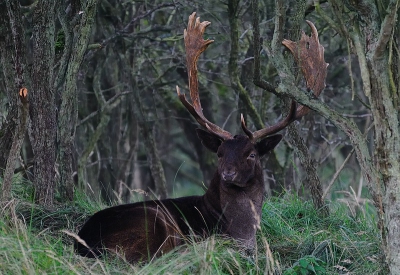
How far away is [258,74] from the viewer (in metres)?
8.54

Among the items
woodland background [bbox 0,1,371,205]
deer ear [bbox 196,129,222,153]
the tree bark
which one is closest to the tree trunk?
the tree bark

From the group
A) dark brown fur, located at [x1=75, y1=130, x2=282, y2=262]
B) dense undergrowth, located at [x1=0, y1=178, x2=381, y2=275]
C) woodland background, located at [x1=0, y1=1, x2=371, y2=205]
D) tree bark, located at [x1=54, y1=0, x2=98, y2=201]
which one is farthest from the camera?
woodland background, located at [x1=0, y1=1, x2=371, y2=205]

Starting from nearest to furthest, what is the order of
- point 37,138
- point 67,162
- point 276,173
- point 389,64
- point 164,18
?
point 389,64 < point 37,138 < point 67,162 < point 276,173 < point 164,18

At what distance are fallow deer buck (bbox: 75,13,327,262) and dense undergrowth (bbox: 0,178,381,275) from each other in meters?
0.26

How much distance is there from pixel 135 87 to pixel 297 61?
4.49 metres

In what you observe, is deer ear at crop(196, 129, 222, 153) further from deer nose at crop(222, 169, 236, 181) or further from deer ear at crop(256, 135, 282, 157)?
deer nose at crop(222, 169, 236, 181)

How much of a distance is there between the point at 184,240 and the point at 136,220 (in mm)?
513

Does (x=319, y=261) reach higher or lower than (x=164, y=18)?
lower

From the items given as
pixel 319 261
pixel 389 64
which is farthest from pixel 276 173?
pixel 389 64

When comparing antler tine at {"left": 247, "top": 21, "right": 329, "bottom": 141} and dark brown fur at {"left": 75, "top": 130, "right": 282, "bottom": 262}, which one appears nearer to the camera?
dark brown fur at {"left": 75, "top": 130, "right": 282, "bottom": 262}

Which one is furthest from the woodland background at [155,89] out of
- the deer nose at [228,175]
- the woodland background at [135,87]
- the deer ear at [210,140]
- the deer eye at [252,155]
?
the deer nose at [228,175]

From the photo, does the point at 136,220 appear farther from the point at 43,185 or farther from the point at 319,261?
the point at 319,261

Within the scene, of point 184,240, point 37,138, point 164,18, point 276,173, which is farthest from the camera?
point 164,18

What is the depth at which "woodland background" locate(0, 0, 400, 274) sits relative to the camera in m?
7.94
